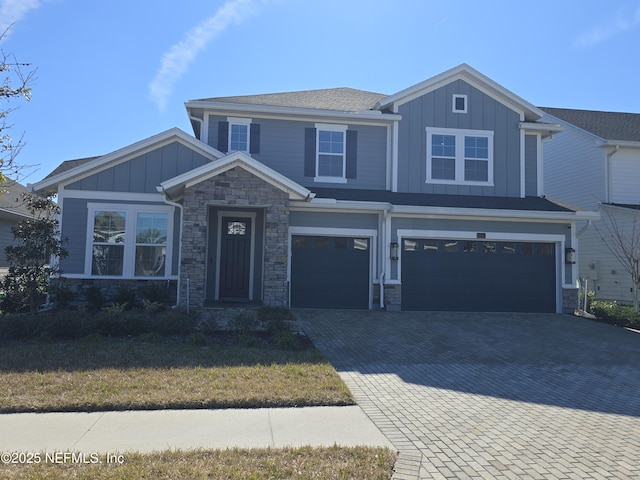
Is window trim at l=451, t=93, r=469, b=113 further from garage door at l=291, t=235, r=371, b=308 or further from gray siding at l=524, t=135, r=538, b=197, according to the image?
garage door at l=291, t=235, r=371, b=308

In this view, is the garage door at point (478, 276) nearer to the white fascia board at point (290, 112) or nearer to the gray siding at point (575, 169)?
the white fascia board at point (290, 112)

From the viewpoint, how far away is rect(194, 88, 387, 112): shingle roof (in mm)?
14282

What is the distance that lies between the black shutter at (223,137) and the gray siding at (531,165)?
9.70 metres

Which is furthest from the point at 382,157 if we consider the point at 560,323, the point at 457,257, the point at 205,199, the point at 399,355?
the point at 399,355

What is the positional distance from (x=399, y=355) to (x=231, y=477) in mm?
4860

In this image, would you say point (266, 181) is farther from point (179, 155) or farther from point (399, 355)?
point (399, 355)

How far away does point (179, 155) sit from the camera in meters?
12.5

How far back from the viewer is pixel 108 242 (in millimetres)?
12164

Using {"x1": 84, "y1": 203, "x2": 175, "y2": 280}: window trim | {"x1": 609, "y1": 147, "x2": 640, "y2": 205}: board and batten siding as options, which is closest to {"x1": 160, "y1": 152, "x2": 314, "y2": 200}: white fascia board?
{"x1": 84, "y1": 203, "x2": 175, "y2": 280}: window trim

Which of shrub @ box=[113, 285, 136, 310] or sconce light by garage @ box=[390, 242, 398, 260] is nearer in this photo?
shrub @ box=[113, 285, 136, 310]

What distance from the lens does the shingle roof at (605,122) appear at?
1798 centimetres

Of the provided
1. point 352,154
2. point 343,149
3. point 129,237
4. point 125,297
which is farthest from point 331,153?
point 125,297

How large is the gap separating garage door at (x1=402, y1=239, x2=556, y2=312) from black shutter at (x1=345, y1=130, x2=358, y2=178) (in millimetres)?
2844

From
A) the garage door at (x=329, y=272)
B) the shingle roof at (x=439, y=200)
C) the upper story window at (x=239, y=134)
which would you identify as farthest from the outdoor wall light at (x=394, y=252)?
the upper story window at (x=239, y=134)
